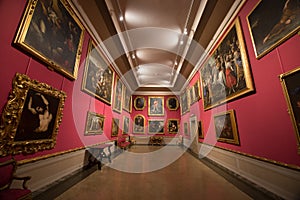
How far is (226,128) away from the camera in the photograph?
189 inches

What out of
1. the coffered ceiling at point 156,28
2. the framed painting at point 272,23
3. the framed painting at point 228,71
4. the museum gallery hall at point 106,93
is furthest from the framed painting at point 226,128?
the coffered ceiling at point 156,28

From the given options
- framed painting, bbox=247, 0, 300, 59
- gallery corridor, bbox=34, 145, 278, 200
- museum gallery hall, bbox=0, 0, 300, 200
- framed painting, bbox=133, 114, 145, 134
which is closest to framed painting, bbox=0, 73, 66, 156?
museum gallery hall, bbox=0, 0, 300, 200

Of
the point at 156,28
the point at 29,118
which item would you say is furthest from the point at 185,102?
the point at 29,118

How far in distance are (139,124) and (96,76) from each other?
895cm

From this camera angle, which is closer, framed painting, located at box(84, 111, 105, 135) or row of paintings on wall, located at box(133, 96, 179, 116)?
framed painting, located at box(84, 111, 105, 135)

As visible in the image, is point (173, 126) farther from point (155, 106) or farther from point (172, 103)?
point (155, 106)

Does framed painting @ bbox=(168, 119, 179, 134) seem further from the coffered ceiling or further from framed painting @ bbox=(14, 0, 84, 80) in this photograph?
framed painting @ bbox=(14, 0, 84, 80)

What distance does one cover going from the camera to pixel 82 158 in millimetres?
4594

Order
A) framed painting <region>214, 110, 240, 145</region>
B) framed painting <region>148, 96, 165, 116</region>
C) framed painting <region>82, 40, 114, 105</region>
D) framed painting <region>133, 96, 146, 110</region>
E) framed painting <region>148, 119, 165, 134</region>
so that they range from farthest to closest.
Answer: framed painting <region>133, 96, 146, 110</region>, framed painting <region>148, 96, 165, 116</region>, framed painting <region>148, 119, 165, 134</region>, framed painting <region>82, 40, 114, 105</region>, framed painting <region>214, 110, 240, 145</region>

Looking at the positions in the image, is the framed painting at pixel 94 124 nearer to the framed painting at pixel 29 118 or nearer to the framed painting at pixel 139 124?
the framed painting at pixel 29 118

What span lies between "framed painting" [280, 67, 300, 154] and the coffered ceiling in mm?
3123

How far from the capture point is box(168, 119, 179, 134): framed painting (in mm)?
13484

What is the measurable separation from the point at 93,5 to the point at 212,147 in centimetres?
798

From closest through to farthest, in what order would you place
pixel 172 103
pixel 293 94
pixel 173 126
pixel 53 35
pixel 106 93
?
pixel 293 94 → pixel 53 35 → pixel 106 93 → pixel 173 126 → pixel 172 103
